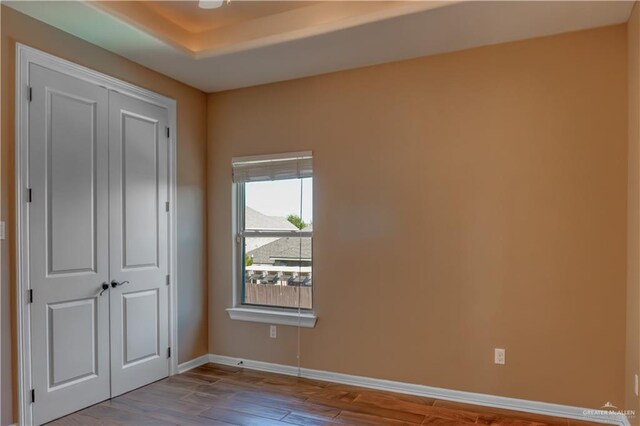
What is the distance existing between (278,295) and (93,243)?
5.45 feet

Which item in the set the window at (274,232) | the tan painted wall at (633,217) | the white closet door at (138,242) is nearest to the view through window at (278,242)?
the window at (274,232)

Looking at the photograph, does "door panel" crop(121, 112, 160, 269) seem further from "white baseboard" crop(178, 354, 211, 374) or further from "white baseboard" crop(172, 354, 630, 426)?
"white baseboard" crop(172, 354, 630, 426)

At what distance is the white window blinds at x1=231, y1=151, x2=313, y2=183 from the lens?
378cm

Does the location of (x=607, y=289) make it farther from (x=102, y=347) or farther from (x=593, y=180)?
(x=102, y=347)

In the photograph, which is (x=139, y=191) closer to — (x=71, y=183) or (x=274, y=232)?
(x=71, y=183)

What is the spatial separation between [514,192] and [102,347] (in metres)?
3.30

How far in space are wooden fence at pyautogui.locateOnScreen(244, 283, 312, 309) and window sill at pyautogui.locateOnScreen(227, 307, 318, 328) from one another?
9 cm

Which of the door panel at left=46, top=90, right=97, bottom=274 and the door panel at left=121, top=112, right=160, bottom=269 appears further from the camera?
the door panel at left=121, top=112, right=160, bottom=269

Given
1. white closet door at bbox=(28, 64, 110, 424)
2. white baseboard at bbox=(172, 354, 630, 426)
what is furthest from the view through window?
white closet door at bbox=(28, 64, 110, 424)

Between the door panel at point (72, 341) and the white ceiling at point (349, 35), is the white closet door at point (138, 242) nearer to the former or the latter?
the door panel at point (72, 341)

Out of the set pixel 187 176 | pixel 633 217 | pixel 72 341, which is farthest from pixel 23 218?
pixel 633 217

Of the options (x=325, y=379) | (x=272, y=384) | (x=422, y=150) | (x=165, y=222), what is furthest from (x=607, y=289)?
(x=165, y=222)

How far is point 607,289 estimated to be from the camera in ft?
9.23

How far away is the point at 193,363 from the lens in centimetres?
403
